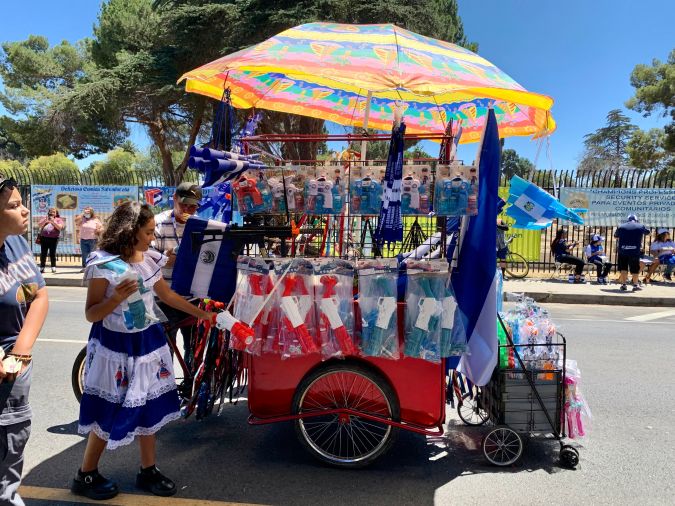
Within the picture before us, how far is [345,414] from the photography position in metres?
3.33

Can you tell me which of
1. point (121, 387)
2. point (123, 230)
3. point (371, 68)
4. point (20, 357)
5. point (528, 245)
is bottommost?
point (121, 387)

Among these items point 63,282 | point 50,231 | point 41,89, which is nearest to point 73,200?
point 50,231

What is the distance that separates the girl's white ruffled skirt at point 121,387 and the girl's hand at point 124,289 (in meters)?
0.26

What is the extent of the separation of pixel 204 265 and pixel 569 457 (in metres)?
2.78

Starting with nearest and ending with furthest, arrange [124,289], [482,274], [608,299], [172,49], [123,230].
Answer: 1. [124,289]
2. [123,230]
3. [482,274]
4. [608,299]
5. [172,49]

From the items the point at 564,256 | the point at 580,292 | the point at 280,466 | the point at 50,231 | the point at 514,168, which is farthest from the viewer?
the point at 514,168

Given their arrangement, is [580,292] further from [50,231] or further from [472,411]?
[50,231]

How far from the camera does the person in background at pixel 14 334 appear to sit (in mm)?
2256

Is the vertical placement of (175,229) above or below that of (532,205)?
below

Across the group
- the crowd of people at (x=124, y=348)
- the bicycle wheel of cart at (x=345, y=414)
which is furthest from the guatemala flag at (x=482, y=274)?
the crowd of people at (x=124, y=348)

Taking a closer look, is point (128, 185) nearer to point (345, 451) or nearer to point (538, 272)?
point (538, 272)

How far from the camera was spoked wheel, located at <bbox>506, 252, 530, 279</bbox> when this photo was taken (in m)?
14.2

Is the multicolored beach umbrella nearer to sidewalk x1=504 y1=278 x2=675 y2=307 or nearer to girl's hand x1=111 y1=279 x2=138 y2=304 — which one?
girl's hand x1=111 y1=279 x2=138 y2=304

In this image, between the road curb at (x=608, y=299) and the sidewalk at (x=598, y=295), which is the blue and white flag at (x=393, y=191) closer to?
the sidewalk at (x=598, y=295)
